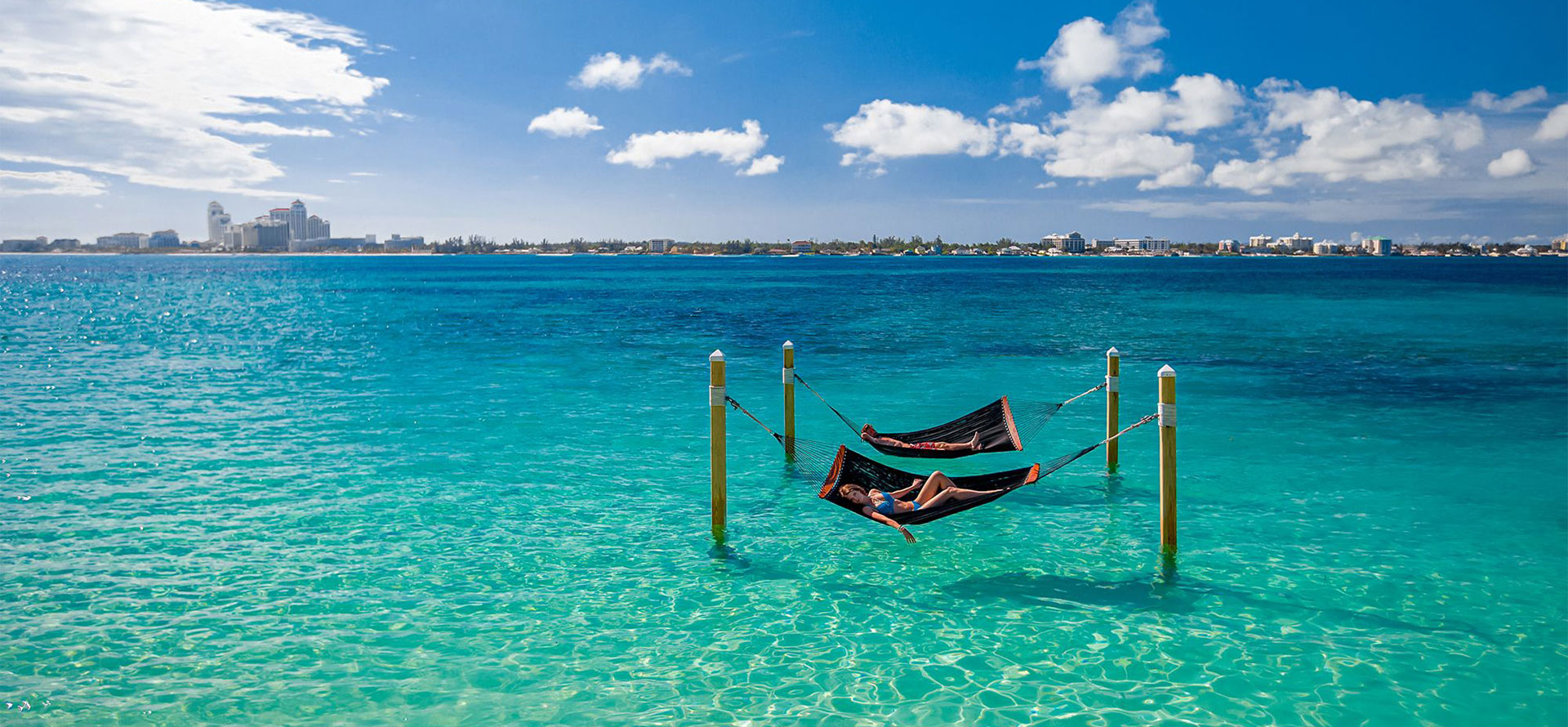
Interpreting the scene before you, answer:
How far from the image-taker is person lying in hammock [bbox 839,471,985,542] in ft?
36.6

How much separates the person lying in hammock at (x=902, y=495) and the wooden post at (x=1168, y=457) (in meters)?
2.05

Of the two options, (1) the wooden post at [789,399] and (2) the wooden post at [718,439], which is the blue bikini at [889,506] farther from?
(1) the wooden post at [789,399]

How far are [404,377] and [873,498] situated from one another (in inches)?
864

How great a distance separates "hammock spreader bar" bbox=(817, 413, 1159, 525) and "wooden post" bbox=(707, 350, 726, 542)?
1.31m

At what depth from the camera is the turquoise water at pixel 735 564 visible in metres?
8.34

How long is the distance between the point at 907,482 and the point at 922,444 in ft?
10.3

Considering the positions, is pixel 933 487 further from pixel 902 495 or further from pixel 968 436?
pixel 968 436

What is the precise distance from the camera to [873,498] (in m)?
11.3

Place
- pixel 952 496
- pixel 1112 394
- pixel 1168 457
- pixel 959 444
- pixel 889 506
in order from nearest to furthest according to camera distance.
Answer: pixel 1168 457 → pixel 889 506 → pixel 952 496 → pixel 959 444 → pixel 1112 394

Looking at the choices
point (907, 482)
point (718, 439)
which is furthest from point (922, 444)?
point (718, 439)

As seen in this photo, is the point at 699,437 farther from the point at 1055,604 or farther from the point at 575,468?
the point at 1055,604

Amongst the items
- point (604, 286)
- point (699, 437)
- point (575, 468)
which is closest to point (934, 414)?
point (699, 437)

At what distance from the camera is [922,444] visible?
15250 millimetres

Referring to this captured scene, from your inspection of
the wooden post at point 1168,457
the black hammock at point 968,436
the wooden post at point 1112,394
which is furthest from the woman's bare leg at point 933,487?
the wooden post at point 1112,394
